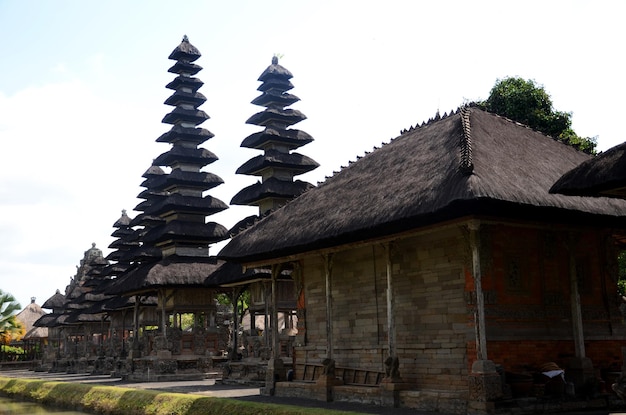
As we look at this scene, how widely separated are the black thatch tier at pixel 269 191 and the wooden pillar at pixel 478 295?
803 inches

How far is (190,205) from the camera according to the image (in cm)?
3628

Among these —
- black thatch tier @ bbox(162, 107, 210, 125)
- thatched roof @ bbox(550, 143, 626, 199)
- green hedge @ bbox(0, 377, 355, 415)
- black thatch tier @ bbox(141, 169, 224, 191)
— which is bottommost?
green hedge @ bbox(0, 377, 355, 415)

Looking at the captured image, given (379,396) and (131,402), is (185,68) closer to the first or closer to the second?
(131,402)

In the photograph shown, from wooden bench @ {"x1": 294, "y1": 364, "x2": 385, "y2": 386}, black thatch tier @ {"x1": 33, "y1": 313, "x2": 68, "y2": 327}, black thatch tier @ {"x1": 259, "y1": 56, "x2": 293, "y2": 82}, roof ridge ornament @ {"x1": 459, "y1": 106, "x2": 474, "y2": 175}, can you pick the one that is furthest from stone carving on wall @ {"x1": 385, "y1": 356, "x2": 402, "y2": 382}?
black thatch tier @ {"x1": 33, "y1": 313, "x2": 68, "y2": 327}

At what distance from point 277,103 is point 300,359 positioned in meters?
19.9

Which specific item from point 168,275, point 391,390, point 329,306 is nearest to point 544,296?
point 391,390

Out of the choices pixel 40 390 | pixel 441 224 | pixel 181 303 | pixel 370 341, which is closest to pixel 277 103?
pixel 181 303

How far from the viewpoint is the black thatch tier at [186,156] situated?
37.8 meters

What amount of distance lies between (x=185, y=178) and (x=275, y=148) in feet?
17.1

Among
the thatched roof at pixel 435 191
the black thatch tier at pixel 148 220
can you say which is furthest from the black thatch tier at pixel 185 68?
the thatched roof at pixel 435 191

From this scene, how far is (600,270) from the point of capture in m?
16.0

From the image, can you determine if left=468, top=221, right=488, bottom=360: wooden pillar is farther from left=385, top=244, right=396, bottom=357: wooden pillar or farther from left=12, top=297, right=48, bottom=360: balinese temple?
left=12, top=297, right=48, bottom=360: balinese temple

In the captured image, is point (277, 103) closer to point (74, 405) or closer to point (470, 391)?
point (74, 405)

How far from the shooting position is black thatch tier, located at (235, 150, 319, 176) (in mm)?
34688
